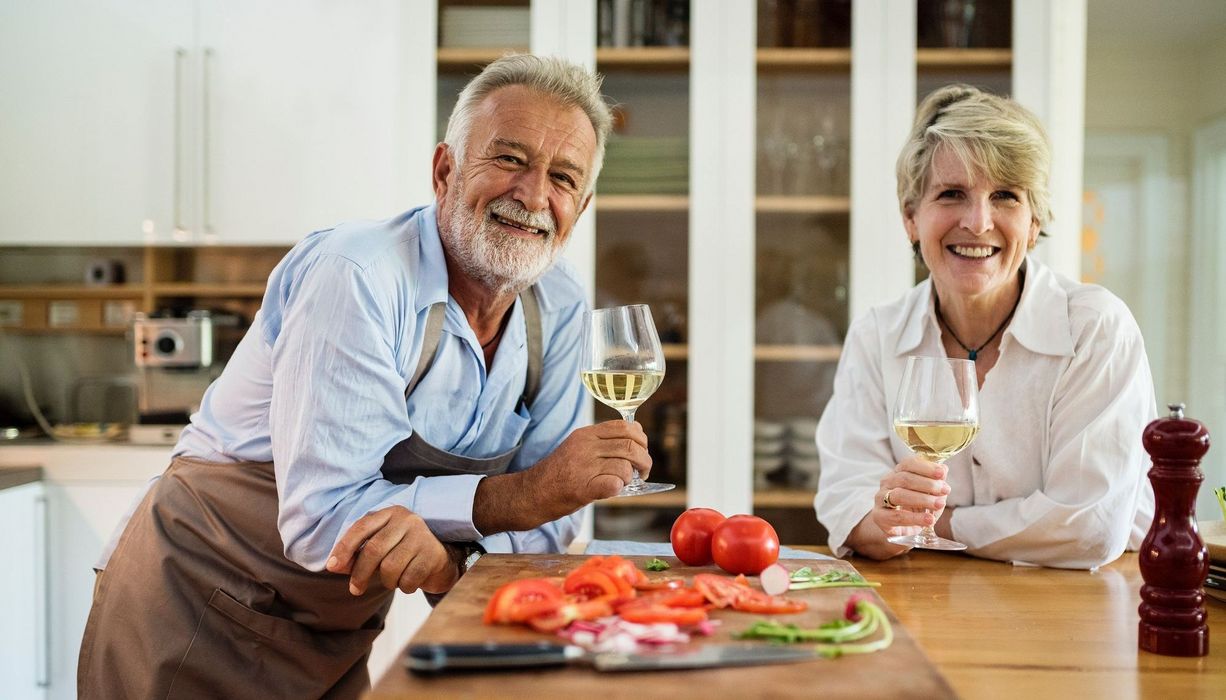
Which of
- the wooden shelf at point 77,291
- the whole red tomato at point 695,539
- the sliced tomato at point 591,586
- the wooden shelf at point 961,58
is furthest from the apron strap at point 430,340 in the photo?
the wooden shelf at point 77,291

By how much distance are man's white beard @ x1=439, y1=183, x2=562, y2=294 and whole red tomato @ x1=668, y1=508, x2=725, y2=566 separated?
0.54 m

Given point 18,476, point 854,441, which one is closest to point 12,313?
point 18,476

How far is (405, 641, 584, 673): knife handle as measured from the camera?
81 cm

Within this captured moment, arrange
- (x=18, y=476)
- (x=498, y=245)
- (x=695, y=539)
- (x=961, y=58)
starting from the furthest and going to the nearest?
(x=961, y=58) → (x=18, y=476) → (x=498, y=245) → (x=695, y=539)

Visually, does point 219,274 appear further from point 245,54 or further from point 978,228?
point 978,228

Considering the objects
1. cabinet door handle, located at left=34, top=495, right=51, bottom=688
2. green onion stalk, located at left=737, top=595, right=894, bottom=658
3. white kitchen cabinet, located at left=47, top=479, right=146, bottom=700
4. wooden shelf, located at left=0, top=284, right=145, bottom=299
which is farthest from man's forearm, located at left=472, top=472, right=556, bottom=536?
wooden shelf, located at left=0, top=284, right=145, bottom=299

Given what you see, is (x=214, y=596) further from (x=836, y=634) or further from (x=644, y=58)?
(x=644, y=58)

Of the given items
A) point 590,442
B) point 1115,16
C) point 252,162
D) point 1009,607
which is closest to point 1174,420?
point 1009,607

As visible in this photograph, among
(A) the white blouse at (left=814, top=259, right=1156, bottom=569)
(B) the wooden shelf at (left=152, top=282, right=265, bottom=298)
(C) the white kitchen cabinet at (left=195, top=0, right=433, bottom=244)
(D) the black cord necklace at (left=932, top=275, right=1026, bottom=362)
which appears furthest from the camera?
(B) the wooden shelf at (left=152, top=282, right=265, bottom=298)

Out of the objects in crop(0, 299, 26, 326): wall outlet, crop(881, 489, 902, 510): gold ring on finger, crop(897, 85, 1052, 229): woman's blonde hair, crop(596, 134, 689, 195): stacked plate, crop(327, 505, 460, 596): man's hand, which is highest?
crop(596, 134, 689, 195): stacked plate

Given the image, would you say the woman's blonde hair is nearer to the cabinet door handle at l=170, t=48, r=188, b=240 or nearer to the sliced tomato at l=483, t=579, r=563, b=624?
the sliced tomato at l=483, t=579, r=563, b=624

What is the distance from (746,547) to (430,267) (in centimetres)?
70

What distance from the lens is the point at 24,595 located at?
2.70m

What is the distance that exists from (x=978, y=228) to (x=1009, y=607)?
0.71m
